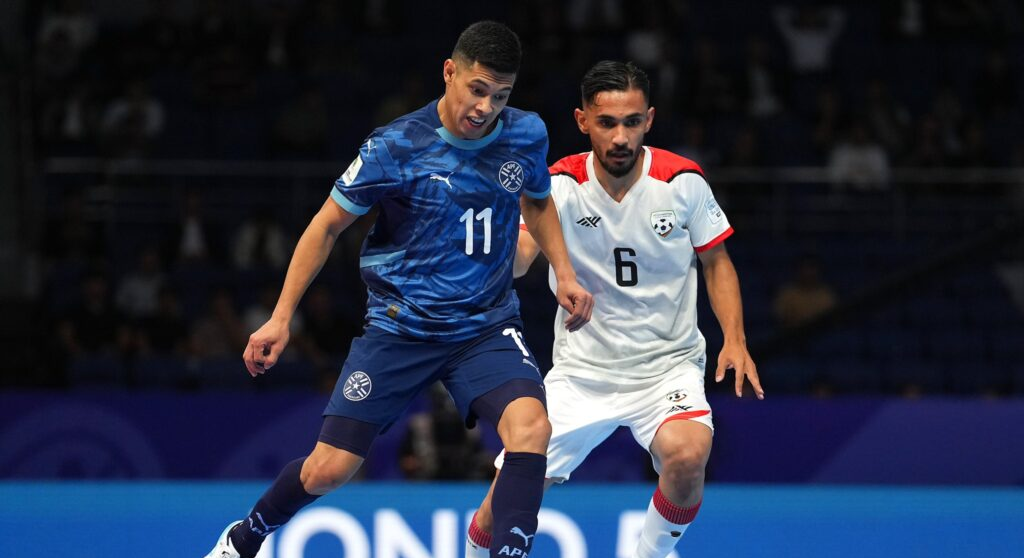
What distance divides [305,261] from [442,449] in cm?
422

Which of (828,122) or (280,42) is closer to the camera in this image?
(828,122)

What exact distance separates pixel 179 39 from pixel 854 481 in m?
8.39

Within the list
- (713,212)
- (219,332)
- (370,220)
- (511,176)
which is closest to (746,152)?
(370,220)

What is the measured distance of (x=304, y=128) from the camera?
13391 millimetres

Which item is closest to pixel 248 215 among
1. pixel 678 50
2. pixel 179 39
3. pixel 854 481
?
pixel 179 39

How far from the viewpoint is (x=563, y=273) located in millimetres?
5547

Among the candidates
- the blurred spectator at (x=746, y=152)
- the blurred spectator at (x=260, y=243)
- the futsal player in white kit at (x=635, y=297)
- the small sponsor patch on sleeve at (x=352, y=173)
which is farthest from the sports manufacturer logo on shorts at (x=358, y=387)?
the blurred spectator at (x=746, y=152)

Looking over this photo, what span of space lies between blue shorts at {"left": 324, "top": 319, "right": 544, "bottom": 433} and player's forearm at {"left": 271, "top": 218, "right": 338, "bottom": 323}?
1.31 ft

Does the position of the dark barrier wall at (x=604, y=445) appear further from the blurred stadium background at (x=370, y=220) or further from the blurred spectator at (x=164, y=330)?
the blurred spectator at (x=164, y=330)

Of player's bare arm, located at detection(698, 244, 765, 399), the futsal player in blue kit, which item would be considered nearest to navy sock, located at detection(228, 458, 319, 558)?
the futsal player in blue kit

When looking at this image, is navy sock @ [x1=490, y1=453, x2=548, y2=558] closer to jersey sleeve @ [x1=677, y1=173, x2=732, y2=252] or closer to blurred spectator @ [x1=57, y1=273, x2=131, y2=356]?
jersey sleeve @ [x1=677, y1=173, x2=732, y2=252]

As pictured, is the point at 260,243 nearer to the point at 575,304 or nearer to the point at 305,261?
the point at 305,261

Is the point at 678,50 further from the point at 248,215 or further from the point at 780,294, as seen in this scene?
the point at 248,215

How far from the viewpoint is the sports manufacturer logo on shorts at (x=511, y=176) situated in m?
5.48
